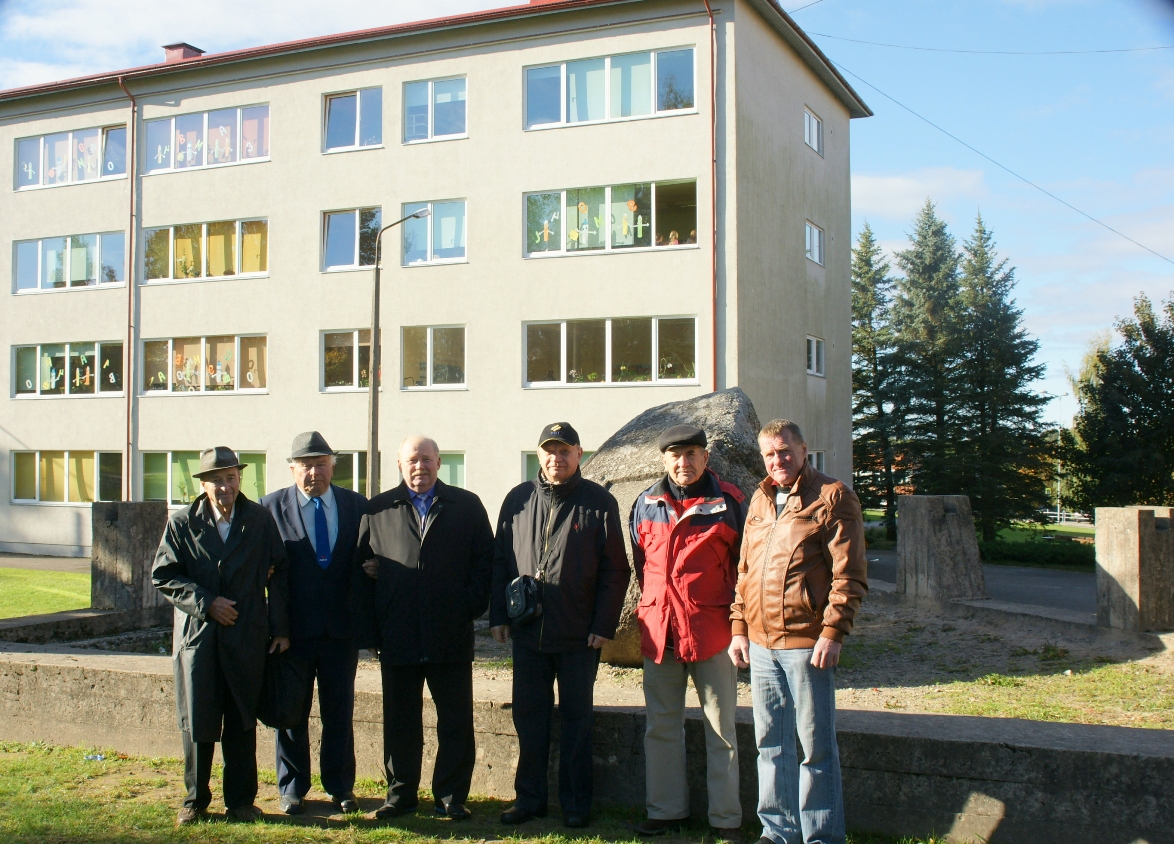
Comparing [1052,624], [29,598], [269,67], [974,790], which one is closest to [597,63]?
[269,67]

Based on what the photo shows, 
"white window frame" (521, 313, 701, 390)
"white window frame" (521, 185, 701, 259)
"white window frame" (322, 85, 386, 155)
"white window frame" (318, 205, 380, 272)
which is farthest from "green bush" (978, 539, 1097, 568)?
"white window frame" (322, 85, 386, 155)

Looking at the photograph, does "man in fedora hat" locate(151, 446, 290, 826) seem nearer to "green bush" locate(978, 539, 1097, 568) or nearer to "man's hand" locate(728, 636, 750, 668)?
"man's hand" locate(728, 636, 750, 668)

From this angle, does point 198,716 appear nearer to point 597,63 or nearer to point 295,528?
point 295,528

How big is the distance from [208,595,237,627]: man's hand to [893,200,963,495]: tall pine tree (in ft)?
101

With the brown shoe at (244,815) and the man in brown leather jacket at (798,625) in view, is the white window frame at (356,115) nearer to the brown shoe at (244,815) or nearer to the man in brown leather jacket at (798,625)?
the brown shoe at (244,815)

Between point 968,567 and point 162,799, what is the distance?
7.76 m

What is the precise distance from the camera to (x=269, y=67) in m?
25.1

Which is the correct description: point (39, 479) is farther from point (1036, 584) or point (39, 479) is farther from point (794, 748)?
point (794, 748)

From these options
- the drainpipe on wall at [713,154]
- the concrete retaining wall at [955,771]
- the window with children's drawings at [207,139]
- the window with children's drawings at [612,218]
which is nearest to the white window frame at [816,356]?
the drainpipe on wall at [713,154]

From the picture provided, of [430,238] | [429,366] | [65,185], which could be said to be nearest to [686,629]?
[429,366]

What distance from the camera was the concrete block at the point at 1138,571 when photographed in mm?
8234

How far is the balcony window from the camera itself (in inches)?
858

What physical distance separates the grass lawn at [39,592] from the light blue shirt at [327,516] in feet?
28.7

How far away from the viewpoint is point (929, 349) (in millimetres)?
38938
